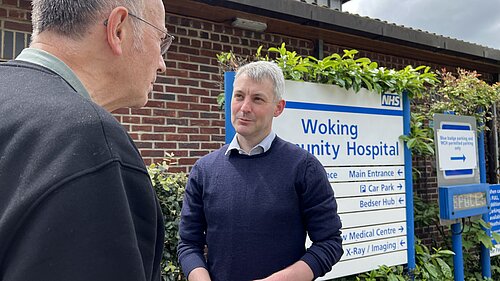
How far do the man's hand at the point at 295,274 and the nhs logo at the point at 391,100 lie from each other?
6.26 ft

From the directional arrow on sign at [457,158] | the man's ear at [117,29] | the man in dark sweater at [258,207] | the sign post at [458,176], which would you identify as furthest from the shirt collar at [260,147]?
the directional arrow on sign at [457,158]

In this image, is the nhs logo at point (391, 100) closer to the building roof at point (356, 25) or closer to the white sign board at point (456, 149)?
the white sign board at point (456, 149)

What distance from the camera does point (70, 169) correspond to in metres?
0.73

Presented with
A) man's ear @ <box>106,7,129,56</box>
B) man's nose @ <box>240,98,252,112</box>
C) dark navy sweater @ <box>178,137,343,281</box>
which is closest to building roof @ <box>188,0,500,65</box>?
man's nose @ <box>240,98,252,112</box>

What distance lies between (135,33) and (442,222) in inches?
145

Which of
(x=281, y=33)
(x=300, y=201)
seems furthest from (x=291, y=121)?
(x=281, y=33)

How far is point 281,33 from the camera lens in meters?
4.80

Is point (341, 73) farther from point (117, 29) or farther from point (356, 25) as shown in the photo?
point (117, 29)

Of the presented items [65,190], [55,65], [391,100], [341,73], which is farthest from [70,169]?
[391,100]

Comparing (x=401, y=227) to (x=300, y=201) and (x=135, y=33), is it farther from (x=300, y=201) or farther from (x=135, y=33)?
(x=135, y=33)

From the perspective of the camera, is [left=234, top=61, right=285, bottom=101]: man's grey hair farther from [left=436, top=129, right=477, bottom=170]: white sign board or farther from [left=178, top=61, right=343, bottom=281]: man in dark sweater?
[left=436, top=129, right=477, bottom=170]: white sign board

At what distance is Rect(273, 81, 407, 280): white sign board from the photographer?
302cm

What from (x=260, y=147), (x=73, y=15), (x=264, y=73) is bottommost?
(x=260, y=147)

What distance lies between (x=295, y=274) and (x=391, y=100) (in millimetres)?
2082
